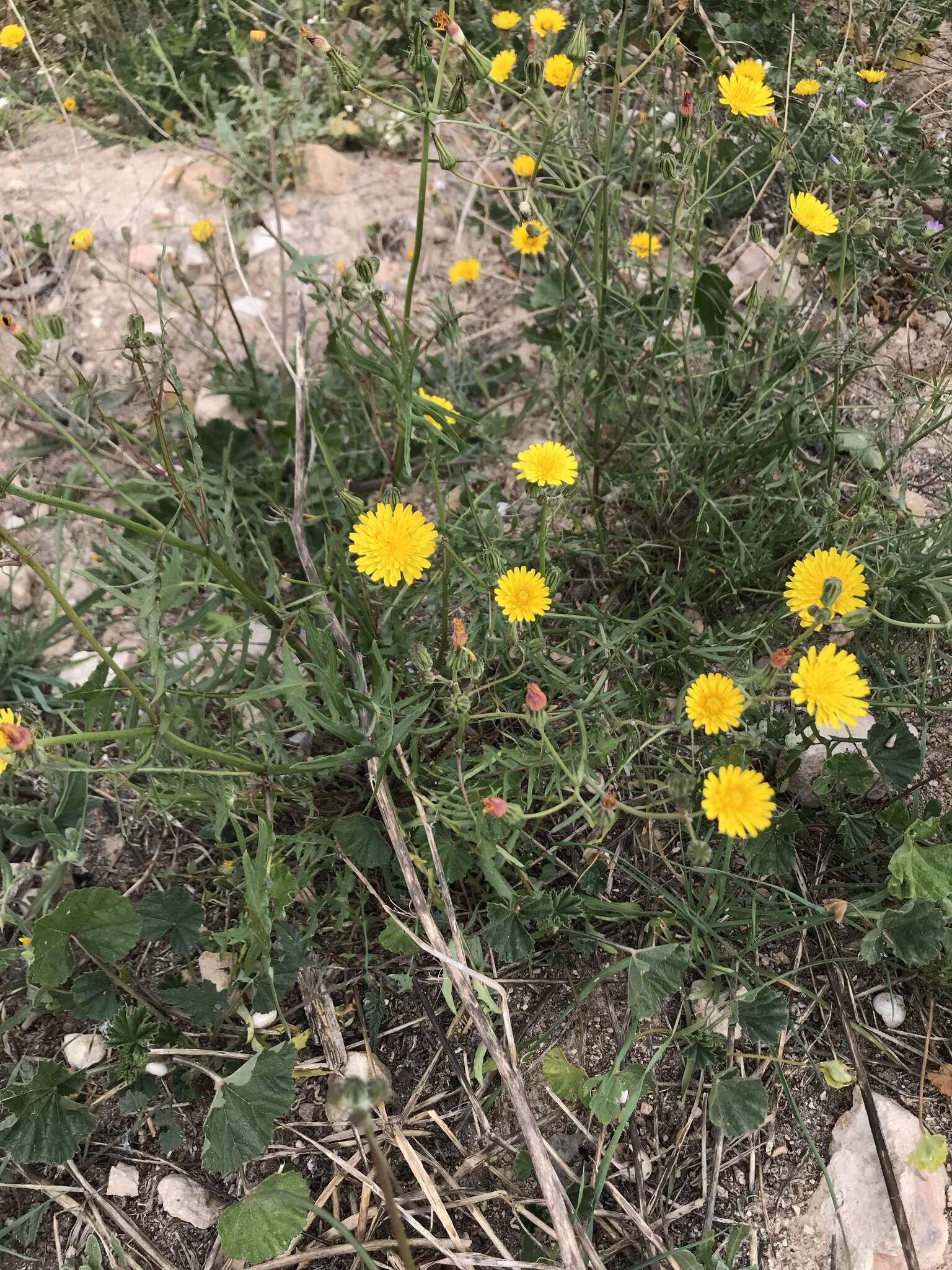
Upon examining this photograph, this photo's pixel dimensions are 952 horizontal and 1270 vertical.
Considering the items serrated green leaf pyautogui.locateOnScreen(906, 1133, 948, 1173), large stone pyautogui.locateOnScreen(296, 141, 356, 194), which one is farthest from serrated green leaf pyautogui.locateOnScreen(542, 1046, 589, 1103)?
large stone pyautogui.locateOnScreen(296, 141, 356, 194)

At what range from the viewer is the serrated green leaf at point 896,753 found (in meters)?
1.47

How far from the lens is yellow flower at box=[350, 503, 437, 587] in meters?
1.39

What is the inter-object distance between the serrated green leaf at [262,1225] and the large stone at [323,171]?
2509mm

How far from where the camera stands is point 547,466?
1.48 meters

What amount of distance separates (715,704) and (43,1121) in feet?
3.94

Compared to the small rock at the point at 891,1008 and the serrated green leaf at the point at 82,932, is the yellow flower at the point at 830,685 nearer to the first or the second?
the small rock at the point at 891,1008

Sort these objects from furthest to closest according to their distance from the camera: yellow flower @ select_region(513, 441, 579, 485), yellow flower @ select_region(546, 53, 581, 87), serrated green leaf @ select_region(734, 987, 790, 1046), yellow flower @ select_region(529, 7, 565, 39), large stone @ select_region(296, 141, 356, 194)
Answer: large stone @ select_region(296, 141, 356, 194) → yellow flower @ select_region(529, 7, 565, 39) → yellow flower @ select_region(546, 53, 581, 87) → yellow flower @ select_region(513, 441, 579, 485) → serrated green leaf @ select_region(734, 987, 790, 1046)

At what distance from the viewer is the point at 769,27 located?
222cm

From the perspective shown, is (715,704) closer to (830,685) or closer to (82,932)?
(830,685)

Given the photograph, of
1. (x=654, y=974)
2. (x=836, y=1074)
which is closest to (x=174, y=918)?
(x=654, y=974)

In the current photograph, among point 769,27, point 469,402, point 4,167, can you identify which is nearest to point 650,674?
point 469,402

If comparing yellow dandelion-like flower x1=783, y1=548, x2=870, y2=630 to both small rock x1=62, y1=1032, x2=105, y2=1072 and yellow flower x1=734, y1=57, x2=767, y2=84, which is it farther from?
small rock x1=62, y1=1032, x2=105, y2=1072

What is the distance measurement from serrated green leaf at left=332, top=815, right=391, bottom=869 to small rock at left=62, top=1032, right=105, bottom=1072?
559 millimetres

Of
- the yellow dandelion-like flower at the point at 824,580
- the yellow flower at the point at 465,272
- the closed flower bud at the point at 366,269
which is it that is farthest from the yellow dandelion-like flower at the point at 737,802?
the yellow flower at the point at 465,272
